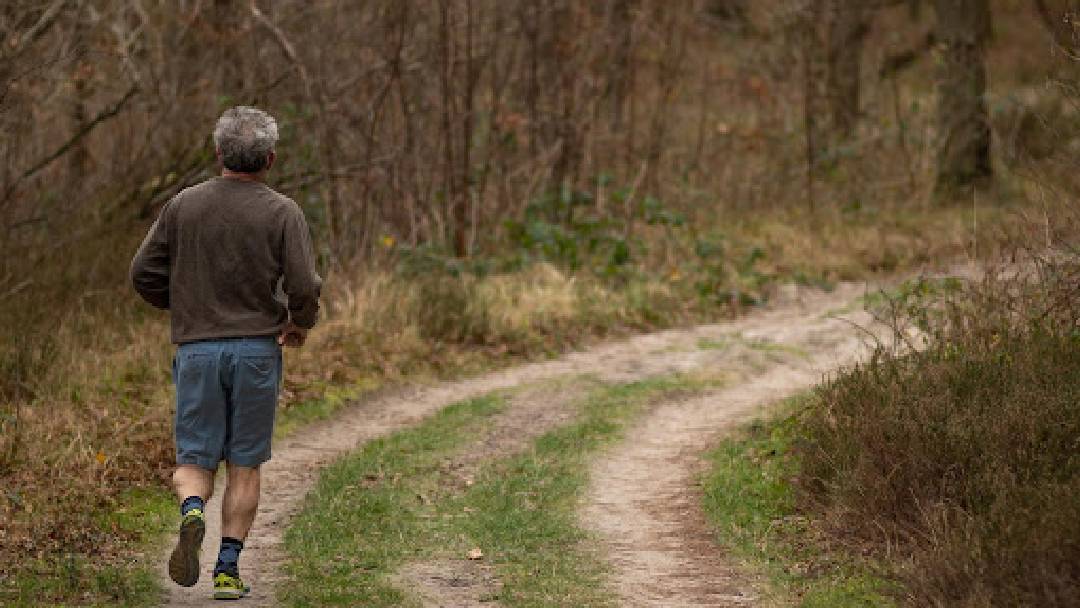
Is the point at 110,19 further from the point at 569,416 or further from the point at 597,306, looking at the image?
the point at 569,416

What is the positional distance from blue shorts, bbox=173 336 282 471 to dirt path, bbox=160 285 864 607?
65cm

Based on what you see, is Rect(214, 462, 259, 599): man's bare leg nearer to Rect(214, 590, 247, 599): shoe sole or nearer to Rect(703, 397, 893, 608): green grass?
Rect(214, 590, 247, 599): shoe sole

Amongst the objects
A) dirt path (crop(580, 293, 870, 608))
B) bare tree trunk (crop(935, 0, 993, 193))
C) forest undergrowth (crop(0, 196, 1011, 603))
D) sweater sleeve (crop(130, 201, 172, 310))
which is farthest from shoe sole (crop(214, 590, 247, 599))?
bare tree trunk (crop(935, 0, 993, 193))

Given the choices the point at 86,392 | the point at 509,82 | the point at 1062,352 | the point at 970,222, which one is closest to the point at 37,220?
the point at 86,392

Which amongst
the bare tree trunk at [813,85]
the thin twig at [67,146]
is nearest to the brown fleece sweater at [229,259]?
the thin twig at [67,146]

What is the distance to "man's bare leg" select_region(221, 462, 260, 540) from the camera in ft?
21.2

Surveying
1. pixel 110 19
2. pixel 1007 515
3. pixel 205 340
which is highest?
pixel 110 19

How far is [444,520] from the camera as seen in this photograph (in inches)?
328

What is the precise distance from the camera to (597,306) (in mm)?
15227

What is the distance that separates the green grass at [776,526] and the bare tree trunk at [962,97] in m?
11.2

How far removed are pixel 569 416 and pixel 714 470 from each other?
6.87 feet

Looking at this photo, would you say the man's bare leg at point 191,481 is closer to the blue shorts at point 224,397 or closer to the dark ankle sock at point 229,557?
the blue shorts at point 224,397

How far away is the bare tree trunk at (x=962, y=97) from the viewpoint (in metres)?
20.4

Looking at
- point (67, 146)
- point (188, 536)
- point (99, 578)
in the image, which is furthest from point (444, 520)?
point (67, 146)
